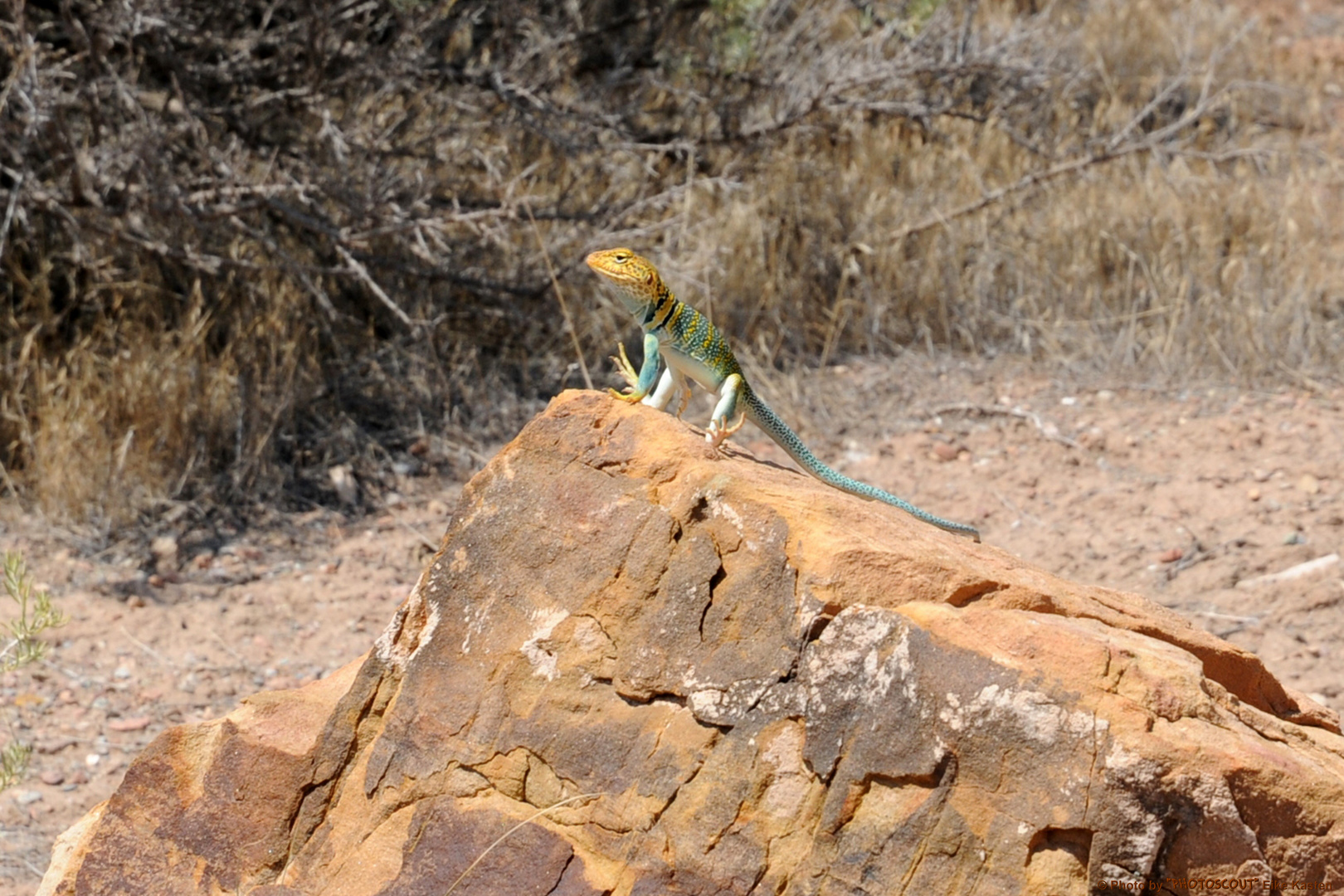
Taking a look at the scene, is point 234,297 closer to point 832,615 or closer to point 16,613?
point 16,613

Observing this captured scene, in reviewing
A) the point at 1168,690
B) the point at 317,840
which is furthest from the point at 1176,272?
the point at 317,840

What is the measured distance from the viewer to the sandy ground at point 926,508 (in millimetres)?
4656

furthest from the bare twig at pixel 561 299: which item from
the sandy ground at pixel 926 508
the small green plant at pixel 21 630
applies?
the small green plant at pixel 21 630

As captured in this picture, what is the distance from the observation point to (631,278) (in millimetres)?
3430

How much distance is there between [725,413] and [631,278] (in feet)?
1.38

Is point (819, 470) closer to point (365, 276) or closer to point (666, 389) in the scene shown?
point (666, 389)

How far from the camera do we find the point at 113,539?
18.5ft

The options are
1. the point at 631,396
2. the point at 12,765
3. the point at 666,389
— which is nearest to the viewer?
the point at 631,396

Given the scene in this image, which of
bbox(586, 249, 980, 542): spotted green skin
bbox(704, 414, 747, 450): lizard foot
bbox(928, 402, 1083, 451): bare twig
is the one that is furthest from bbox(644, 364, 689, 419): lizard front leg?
bbox(928, 402, 1083, 451): bare twig

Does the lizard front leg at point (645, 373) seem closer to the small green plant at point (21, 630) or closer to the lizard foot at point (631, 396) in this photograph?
the lizard foot at point (631, 396)

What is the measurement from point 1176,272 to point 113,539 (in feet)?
17.1

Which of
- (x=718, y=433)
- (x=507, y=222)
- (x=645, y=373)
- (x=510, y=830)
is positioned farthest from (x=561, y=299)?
(x=507, y=222)

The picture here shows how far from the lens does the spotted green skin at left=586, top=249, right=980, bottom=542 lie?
3.38m

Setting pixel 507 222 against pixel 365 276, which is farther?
pixel 507 222
